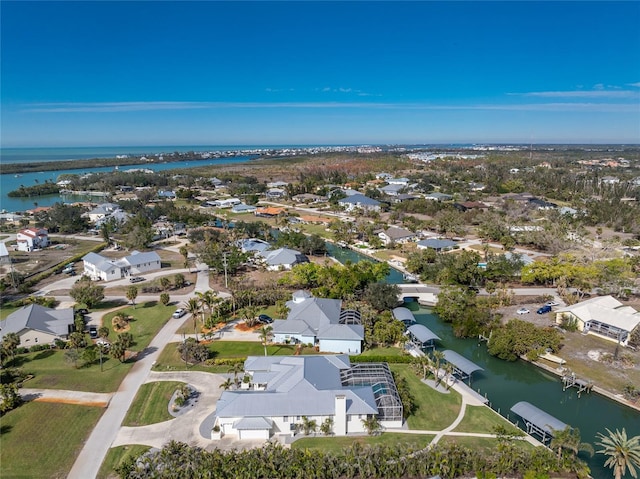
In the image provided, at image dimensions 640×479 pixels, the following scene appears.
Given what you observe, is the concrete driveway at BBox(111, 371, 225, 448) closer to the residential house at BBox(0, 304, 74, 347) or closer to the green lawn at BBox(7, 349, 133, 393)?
the green lawn at BBox(7, 349, 133, 393)

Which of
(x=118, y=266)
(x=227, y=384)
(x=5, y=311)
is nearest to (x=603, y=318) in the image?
(x=227, y=384)

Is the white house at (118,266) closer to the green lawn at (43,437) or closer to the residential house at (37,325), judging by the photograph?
the residential house at (37,325)

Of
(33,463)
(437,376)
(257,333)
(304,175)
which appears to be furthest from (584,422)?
(304,175)

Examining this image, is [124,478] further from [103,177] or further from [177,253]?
[103,177]

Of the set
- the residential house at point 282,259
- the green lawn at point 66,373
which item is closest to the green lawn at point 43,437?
the green lawn at point 66,373

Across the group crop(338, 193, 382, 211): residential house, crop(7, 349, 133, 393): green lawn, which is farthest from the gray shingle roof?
crop(338, 193, 382, 211): residential house
